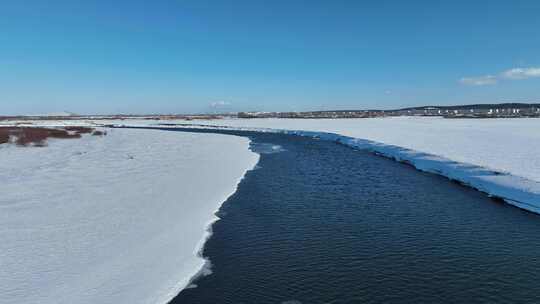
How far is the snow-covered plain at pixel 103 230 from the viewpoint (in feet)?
23.3

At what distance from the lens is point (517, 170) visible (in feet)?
56.5

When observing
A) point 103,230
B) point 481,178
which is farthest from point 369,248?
point 481,178

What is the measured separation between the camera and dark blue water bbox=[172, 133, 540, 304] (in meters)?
7.60

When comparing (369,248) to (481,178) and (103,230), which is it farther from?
(481,178)

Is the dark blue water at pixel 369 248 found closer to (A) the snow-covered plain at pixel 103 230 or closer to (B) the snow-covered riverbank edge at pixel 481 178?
(B) the snow-covered riverbank edge at pixel 481 178

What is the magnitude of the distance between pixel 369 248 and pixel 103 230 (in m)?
7.71

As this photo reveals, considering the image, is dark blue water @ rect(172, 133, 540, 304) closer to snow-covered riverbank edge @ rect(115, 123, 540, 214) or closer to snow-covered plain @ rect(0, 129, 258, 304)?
snow-covered riverbank edge @ rect(115, 123, 540, 214)

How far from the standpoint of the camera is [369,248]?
32.8 feet

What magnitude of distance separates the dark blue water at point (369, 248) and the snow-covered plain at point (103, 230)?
0.77 metres

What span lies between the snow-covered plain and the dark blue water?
77cm

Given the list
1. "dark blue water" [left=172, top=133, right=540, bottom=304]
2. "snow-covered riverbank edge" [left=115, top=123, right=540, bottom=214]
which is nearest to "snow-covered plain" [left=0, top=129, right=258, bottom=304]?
"dark blue water" [left=172, top=133, right=540, bottom=304]

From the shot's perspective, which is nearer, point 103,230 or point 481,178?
point 103,230

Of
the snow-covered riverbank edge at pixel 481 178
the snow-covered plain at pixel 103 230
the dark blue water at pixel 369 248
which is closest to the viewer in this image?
the snow-covered plain at pixel 103 230

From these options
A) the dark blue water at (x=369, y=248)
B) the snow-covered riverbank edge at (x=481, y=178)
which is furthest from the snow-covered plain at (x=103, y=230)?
the snow-covered riverbank edge at (x=481, y=178)
